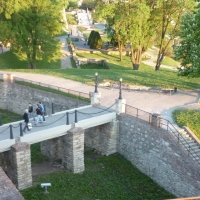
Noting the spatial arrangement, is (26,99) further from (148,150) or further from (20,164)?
(148,150)

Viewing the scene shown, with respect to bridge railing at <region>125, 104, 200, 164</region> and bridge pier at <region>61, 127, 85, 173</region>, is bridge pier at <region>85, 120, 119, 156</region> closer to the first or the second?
bridge railing at <region>125, 104, 200, 164</region>

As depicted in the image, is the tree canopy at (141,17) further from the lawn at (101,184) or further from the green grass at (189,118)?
the lawn at (101,184)

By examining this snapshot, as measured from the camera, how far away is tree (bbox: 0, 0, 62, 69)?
3309 centimetres

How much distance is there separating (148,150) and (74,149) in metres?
4.05

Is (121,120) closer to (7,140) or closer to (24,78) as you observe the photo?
(7,140)

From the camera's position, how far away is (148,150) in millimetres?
17766

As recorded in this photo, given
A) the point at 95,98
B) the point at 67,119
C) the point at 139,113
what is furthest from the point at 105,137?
the point at 67,119

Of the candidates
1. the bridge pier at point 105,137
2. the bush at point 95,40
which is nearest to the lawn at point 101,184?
the bridge pier at point 105,137

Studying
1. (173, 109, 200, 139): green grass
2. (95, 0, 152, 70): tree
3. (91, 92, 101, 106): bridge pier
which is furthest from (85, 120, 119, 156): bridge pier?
(95, 0, 152, 70): tree

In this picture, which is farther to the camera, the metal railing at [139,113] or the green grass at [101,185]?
the metal railing at [139,113]

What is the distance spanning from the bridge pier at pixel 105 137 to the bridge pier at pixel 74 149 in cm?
251

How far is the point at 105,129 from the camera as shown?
19.6 metres

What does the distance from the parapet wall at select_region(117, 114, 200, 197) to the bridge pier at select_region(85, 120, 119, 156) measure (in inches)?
12.8

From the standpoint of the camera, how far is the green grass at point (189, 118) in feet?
58.6
